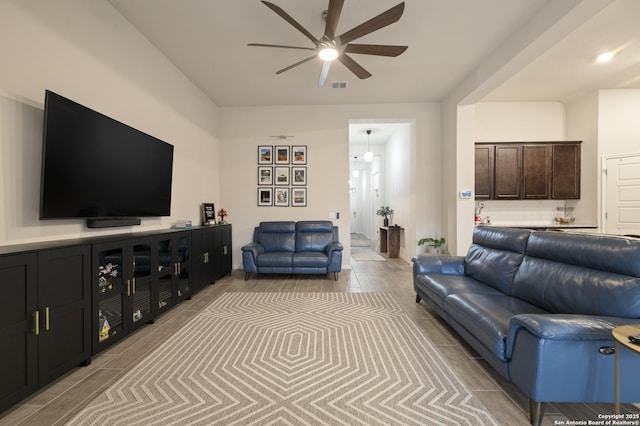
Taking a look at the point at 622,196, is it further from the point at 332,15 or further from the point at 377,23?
the point at 332,15

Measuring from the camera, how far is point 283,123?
529cm

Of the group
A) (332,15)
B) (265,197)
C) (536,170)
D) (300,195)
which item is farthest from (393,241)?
(332,15)

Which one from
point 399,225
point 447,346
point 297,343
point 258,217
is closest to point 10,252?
point 297,343

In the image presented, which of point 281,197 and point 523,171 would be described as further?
point 281,197

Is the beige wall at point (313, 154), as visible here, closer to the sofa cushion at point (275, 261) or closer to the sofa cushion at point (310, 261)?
the sofa cushion at point (310, 261)

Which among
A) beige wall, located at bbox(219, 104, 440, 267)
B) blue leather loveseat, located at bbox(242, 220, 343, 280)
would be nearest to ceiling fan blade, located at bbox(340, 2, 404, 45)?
beige wall, located at bbox(219, 104, 440, 267)

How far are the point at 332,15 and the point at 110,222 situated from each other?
275cm

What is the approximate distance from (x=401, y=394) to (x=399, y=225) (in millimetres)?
5302

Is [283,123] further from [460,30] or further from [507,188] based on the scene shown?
[507,188]

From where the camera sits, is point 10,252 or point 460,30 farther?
point 460,30

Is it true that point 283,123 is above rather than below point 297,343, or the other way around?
above

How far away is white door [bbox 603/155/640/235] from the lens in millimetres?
4504

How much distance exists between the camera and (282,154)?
529 centimetres

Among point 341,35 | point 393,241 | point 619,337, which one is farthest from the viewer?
A: point 393,241
